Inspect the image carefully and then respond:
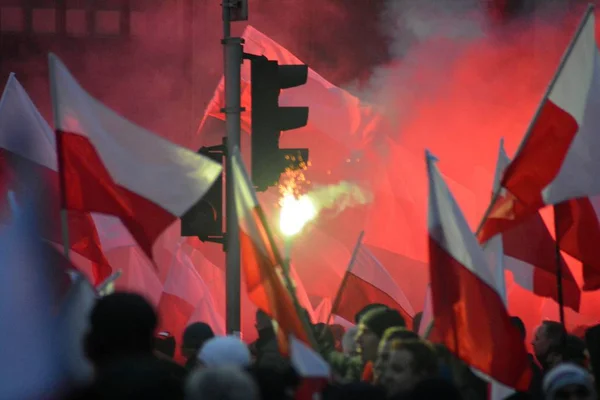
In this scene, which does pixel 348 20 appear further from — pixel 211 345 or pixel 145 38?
pixel 211 345

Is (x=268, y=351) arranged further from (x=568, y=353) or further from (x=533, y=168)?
(x=533, y=168)

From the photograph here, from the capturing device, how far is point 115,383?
16.2 ft

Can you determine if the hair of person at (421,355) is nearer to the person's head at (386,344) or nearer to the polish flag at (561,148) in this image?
the person's head at (386,344)

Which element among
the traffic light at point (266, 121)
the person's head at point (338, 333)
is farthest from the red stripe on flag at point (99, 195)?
the person's head at point (338, 333)

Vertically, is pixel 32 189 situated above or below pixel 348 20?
below

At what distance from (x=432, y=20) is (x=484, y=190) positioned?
2.95m

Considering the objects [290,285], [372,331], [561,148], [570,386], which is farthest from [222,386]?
[561,148]

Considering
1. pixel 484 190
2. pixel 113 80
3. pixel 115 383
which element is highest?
pixel 113 80

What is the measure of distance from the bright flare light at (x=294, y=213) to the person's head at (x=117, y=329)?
10.3 m

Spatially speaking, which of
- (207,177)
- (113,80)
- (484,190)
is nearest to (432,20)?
(484,190)

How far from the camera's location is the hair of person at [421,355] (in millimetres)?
6309

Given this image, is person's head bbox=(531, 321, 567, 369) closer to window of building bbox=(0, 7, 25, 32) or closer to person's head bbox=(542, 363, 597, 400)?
person's head bbox=(542, 363, 597, 400)

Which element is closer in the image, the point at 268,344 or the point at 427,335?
the point at 427,335

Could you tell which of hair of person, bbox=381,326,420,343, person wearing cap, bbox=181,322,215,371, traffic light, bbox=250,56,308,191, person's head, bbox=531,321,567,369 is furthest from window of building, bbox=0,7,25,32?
hair of person, bbox=381,326,420,343
